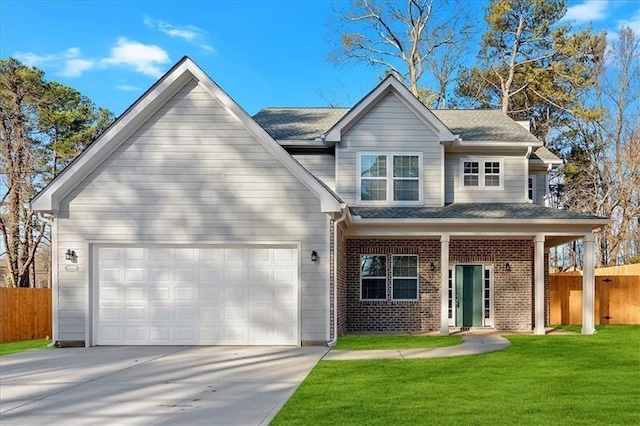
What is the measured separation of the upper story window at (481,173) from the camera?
17.2m

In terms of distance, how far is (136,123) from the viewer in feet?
42.9

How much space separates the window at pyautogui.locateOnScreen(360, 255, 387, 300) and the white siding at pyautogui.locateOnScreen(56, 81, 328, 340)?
4.27m

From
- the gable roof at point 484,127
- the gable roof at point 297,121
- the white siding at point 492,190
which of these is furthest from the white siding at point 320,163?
the gable roof at point 484,127

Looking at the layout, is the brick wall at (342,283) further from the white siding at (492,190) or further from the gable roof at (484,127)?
the gable roof at (484,127)

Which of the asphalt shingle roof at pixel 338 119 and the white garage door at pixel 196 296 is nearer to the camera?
the white garage door at pixel 196 296

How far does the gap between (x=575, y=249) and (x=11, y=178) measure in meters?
30.4

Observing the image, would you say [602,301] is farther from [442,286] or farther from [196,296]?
[196,296]

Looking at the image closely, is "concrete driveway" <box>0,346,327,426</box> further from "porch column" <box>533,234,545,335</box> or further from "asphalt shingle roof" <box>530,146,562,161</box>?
"asphalt shingle roof" <box>530,146,562,161</box>

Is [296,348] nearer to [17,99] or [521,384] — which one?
[521,384]

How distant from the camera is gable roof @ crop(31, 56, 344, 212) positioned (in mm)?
12703

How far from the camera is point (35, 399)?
24.9 ft

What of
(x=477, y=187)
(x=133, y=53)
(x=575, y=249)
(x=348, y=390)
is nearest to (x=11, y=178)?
(x=133, y=53)

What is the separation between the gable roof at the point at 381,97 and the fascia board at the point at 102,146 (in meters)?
4.73

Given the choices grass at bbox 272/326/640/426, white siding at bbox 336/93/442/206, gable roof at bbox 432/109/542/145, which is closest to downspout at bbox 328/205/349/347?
grass at bbox 272/326/640/426
